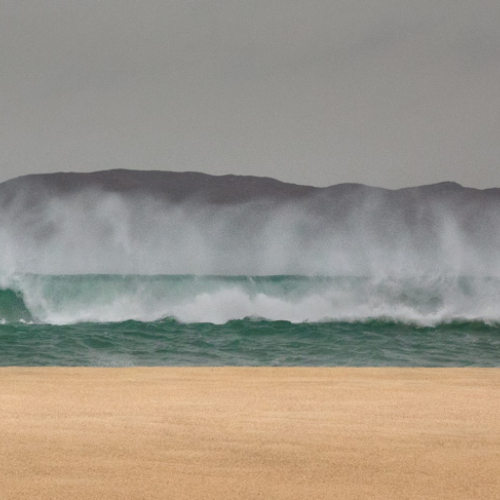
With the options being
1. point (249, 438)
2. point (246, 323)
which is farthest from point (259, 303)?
point (249, 438)

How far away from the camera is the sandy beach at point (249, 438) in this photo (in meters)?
2.79

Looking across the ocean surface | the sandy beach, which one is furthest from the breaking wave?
the sandy beach

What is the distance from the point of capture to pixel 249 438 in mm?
3648

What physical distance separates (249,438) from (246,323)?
57.2 ft

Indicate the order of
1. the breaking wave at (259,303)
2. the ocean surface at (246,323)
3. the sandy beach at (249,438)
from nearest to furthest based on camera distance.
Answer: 1. the sandy beach at (249,438)
2. the ocean surface at (246,323)
3. the breaking wave at (259,303)

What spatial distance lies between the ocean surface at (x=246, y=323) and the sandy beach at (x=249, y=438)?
6740 millimetres

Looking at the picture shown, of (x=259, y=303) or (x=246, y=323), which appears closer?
(x=246, y=323)

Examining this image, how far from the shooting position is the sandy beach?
279 centimetres

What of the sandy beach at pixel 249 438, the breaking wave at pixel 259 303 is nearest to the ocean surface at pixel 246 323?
the breaking wave at pixel 259 303

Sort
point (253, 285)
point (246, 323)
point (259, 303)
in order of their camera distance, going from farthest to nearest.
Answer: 1. point (253, 285)
2. point (259, 303)
3. point (246, 323)

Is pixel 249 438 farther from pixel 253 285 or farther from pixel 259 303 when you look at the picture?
pixel 253 285

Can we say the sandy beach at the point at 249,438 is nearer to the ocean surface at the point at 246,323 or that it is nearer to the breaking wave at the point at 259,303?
the ocean surface at the point at 246,323

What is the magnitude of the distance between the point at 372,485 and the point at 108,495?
2.64 feet

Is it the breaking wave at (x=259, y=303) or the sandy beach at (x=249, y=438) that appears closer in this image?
the sandy beach at (x=249, y=438)
